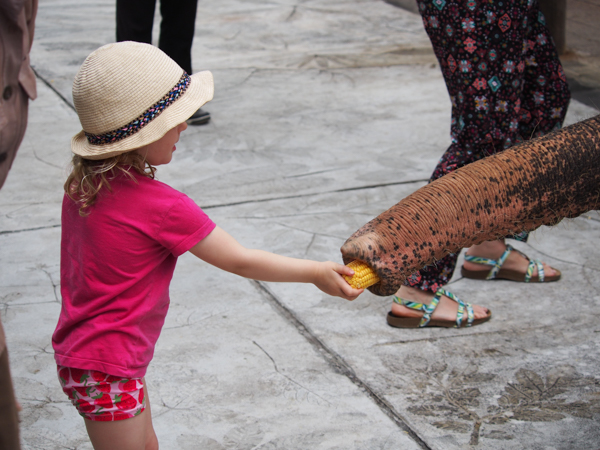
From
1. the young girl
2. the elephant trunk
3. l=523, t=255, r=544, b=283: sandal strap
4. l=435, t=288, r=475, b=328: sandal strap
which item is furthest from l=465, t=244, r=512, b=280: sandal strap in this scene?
the young girl

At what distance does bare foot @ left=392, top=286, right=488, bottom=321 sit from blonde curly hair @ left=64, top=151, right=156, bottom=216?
60.5 inches

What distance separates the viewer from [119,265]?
1.61m

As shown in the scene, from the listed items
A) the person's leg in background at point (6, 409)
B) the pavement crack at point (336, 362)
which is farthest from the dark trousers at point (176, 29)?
the person's leg in background at point (6, 409)

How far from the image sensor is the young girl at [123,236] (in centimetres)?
157

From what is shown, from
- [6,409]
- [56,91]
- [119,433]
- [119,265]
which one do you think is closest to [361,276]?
[119,265]

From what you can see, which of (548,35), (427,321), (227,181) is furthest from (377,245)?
(227,181)

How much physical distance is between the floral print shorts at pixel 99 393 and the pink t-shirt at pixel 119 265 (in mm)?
37

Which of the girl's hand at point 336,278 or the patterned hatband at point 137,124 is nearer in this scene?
the patterned hatband at point 137,124

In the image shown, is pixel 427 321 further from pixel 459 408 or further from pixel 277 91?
pixel 277 91

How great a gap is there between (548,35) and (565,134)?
1082mm

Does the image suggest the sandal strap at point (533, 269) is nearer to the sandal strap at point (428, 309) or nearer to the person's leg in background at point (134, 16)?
the sandal strap at point (428, 309)

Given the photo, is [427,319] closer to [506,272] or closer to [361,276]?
[506,272]

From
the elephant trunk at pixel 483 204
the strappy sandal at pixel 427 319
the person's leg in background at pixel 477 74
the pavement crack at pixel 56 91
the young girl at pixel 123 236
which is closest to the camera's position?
the young girl at pixel 123 236

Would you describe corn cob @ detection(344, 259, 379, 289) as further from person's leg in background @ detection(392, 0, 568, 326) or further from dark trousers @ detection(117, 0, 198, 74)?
dark trousers @ detection(117, 0, 198, 74)
